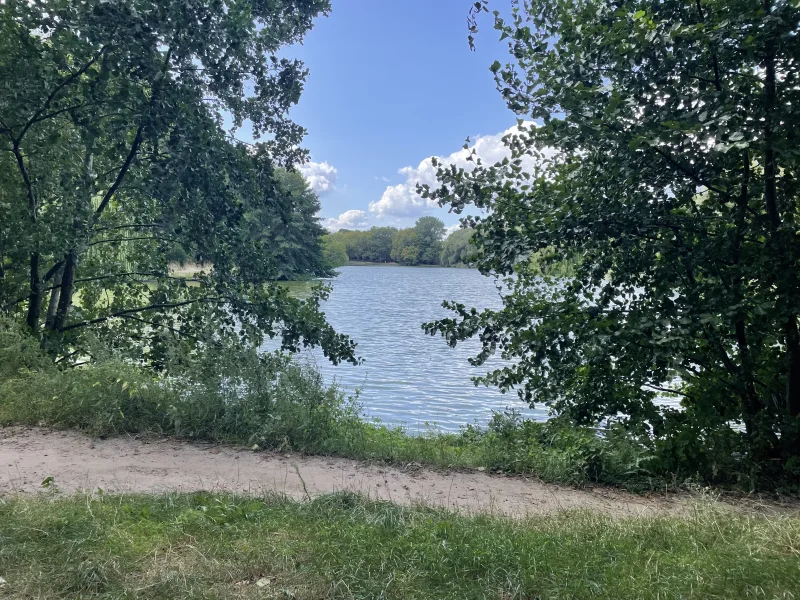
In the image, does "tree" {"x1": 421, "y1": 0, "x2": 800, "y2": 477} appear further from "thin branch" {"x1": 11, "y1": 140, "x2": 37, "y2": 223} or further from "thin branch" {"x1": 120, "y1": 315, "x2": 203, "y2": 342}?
"thin branch" {"x1": 11, "y1": 140, "x2": 37, "y2": 223}

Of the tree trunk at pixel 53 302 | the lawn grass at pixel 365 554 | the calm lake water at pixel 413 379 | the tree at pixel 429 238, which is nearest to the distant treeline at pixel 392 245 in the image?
the tree at pixel 429 238

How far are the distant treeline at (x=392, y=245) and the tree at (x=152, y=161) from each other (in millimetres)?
61181

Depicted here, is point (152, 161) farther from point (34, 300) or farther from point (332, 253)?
point (332, 253)

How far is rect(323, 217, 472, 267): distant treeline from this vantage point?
258 feet

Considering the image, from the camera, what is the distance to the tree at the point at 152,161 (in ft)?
23.3

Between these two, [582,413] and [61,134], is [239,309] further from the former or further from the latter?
[582,413]

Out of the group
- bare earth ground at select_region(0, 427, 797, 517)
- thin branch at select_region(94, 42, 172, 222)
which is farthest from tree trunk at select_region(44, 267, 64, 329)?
bare earth ground at select_region(0, 427, 797, 517)

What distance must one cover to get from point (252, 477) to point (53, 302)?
21.8ft

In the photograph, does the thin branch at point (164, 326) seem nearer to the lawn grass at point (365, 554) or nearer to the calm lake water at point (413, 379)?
the calm lake water at point (413, 379)

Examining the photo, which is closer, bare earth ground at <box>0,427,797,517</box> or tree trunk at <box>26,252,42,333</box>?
bare earth ground at <box>0,427,797,517</box>

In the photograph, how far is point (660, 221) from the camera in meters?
5.60

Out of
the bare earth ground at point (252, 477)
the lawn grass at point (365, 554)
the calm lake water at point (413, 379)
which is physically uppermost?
the lawn grass at point (365, 554)

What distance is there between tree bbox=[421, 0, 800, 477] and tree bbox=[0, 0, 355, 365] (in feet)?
9.86

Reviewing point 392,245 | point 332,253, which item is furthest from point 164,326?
point 392,245
